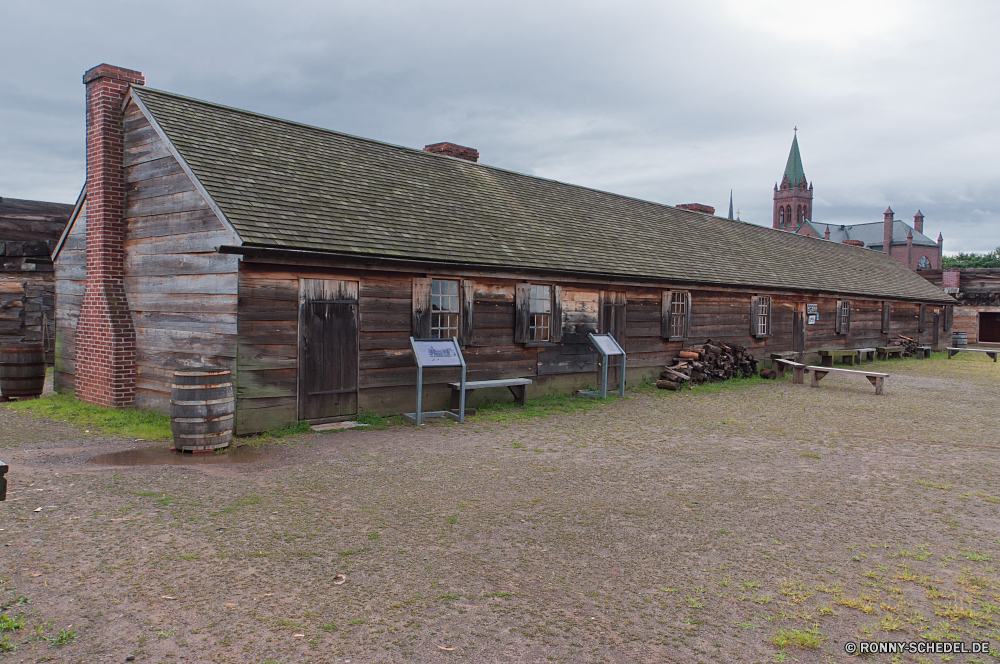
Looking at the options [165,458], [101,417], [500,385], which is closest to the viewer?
[165,458]

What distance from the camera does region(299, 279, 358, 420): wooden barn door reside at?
1025 cm

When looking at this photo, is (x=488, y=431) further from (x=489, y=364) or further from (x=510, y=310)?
(x=510, y=310)

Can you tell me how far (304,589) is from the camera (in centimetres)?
459

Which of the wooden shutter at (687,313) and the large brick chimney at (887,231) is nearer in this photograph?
the wooden shutter at (687,313)

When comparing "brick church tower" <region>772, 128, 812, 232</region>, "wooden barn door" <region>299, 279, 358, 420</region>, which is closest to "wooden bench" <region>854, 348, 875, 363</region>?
"wooden barn door" <region>299, 279, 358, 420</region>

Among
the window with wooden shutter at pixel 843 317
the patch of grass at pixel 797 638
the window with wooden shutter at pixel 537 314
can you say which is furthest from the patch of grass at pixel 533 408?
the window with wooden shutter at pixel 843 317

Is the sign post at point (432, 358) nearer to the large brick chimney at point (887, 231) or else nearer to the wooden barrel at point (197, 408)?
the wooden barrel at point (197, 408)

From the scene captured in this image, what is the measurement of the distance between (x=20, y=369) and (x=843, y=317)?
85.8ft

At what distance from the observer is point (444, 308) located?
40.5ft

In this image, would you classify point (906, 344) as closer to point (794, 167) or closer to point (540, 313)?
point (540, 313)

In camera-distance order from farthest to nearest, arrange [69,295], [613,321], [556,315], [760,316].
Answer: [760,316] < [613,321] < [556,315] < [69,295]

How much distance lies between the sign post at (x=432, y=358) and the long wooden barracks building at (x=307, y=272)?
0.69 meters

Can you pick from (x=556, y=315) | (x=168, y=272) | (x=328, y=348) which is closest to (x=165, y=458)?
(x=328, y=348)

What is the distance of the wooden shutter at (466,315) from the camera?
1245 centimetres
